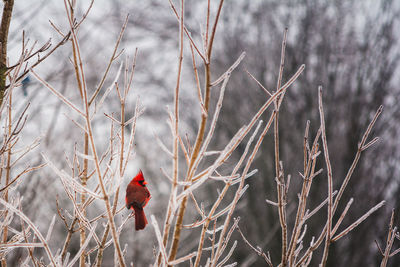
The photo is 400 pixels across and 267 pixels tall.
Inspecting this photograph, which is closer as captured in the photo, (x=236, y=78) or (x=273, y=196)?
(x=273, y=196)

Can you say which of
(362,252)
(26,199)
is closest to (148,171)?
(26,199)

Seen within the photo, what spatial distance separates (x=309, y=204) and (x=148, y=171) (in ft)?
13.7

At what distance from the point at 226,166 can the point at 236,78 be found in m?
2.60

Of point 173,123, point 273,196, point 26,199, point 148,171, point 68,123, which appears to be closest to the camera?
point 173,123

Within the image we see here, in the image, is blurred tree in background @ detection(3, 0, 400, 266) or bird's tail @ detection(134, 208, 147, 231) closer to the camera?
bird's tail @ detection(134, 208, 147, 231)

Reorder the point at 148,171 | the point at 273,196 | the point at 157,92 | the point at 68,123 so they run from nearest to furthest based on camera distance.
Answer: the point at 68,123 → the point at 273,196 → the point at 148,171 → the point at 157,92

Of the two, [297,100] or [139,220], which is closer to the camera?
[139,220]

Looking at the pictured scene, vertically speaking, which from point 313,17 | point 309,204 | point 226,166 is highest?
point 313,17

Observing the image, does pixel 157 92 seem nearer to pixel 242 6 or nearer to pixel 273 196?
pixel 242 6

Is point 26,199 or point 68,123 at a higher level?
point 68,123

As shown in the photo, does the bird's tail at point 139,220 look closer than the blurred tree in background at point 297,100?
Yes

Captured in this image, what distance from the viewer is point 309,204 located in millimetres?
8242

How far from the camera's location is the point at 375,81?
8.05 meters

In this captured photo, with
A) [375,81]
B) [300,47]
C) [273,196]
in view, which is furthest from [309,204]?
[300,47]
